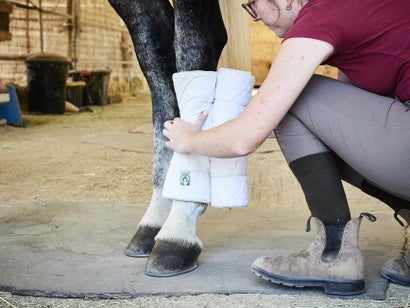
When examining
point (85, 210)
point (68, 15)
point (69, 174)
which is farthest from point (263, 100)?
point (68, 15)

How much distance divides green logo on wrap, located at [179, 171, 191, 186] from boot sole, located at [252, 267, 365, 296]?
0.85 feet

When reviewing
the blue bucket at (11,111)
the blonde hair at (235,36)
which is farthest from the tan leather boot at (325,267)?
the blue bucket at (11,111)

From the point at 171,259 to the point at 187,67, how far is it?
47 cm

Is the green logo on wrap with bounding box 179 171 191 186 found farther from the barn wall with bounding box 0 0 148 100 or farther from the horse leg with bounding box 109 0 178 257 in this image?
the barn wall with bounding box 0 0 148 100

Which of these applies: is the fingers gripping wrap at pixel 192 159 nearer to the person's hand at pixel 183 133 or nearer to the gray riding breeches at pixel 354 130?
the person's hand at pixel 183 133

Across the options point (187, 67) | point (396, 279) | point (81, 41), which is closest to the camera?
point (396, 279)

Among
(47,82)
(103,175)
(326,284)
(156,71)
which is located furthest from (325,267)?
(47,82)

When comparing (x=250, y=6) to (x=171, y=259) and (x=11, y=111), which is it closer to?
(x=171, y=259)

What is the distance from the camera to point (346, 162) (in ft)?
4.36

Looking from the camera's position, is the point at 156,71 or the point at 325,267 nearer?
the point at 325,267

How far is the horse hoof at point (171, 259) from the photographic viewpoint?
4.74 feet

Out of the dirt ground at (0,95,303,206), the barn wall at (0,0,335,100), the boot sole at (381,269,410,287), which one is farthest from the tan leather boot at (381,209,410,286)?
the barn wall at (0,0,335,100)

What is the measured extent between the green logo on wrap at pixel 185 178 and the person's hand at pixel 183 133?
0.27 ft

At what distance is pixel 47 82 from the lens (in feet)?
22.7
